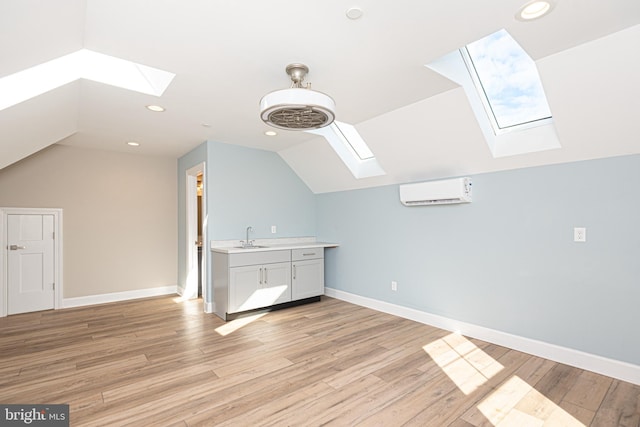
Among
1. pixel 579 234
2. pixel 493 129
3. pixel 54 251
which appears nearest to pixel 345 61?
pixel 493 129

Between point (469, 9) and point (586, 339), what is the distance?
266 centimetres

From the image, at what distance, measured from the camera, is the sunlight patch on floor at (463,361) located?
7.78ft

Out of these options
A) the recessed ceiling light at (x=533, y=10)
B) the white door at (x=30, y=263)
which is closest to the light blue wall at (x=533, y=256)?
the recessed ceiling light at (x=533, y=10)

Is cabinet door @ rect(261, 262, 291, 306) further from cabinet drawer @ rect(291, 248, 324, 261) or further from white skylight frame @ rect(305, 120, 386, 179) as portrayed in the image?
white skylight frame @ rect(305, 120, 386, 179)

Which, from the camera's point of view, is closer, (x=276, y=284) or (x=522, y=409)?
(x=522, y=409)

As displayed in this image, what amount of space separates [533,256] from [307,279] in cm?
283

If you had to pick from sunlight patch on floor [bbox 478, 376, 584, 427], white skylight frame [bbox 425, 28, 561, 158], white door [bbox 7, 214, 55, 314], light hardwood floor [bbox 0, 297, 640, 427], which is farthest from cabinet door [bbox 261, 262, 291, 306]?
white door [bbox 7, 214, 55, 314]

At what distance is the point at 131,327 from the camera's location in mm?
3621

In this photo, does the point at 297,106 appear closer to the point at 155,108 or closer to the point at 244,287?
the point at 155,108

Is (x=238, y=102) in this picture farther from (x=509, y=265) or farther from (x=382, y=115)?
(x=509, y=265)

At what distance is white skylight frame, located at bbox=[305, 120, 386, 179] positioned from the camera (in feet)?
13.6

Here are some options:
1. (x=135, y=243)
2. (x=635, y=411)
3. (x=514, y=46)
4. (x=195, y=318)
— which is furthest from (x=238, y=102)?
(x=635, y=411)

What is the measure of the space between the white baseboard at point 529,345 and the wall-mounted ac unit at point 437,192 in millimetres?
1316

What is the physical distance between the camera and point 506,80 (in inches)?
105
